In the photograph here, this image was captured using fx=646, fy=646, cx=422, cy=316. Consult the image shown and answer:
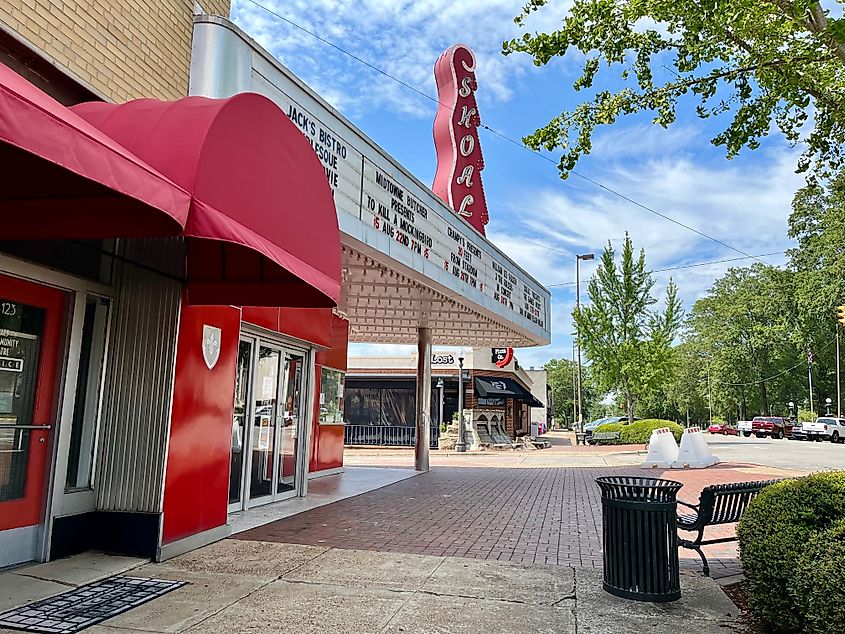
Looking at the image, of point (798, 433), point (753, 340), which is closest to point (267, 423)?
point (798, 433)

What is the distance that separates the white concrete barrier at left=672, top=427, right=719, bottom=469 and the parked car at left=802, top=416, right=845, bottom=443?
1167 inches

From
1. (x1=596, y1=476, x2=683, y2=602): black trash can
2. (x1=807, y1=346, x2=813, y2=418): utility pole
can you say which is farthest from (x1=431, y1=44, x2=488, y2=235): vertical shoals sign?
(x1=807, y1=346, x2=813, y2=418): utility pole

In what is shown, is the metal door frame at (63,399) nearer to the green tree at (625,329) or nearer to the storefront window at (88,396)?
the storefront window at (88,396)

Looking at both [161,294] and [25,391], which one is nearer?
[25,391]

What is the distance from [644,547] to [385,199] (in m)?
5.81

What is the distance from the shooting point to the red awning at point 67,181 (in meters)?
2.96

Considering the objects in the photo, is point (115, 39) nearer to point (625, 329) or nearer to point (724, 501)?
point (724, 501)

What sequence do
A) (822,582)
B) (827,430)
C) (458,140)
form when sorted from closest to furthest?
1. (822,582)
2. (458,140)
3. (827,430)

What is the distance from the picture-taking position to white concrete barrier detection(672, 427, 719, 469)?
17.6 m

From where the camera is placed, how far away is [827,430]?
41531 mm

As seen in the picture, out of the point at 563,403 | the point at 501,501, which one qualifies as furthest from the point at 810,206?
the point at 563,403

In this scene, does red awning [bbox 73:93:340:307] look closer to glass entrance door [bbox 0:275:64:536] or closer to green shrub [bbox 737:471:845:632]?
glass entrance door [bbox 0:275:64:536]

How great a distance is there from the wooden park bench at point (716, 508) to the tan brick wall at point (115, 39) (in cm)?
655

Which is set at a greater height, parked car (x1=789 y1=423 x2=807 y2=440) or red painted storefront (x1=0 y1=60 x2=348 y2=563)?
red painted storefront (x1=0 y1=60 x2=348 y2=563)
